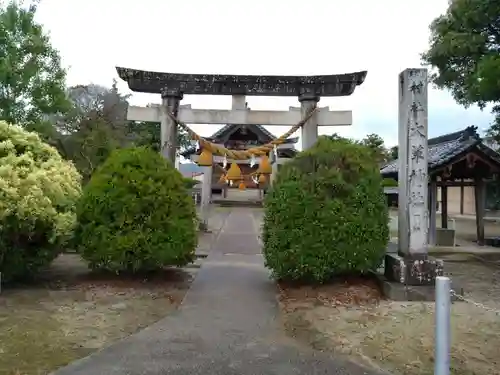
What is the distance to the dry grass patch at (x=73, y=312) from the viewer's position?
→ 4586 millimetres

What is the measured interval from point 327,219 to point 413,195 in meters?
1.43

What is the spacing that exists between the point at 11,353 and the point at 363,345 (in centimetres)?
354

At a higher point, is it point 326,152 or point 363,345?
point 326,152

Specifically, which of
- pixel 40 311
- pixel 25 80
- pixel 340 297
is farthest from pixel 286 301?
pixel 25 80

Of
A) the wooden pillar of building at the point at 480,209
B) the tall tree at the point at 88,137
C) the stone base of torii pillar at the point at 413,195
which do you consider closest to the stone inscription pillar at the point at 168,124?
the stone base of torii pillar at the point at 413,195

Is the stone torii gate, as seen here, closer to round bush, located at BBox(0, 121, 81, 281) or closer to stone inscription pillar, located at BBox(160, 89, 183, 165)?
stone inscription pillar, located at BBox(160, 89, 183, 165)

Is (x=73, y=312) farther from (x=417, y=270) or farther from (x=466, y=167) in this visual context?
(x=466, y=167)

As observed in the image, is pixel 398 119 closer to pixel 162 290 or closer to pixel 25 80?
pixel 162 290

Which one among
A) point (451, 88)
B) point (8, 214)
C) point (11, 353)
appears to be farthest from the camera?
point (451, 88)

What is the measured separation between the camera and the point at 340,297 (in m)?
7.04

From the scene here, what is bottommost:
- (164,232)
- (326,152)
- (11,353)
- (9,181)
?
(11,353)

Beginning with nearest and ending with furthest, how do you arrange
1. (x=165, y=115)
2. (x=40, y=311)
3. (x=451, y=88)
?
(x=40, y=311)
(x=165, y=115)
(x=451, y=88)

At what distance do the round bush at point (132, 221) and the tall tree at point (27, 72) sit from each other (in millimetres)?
9088

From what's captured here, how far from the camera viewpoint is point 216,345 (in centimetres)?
494
